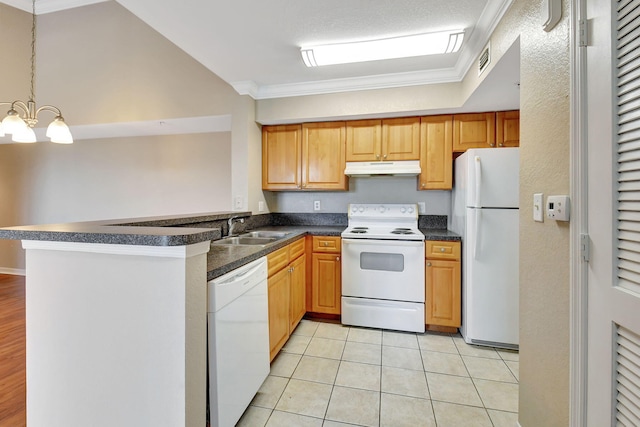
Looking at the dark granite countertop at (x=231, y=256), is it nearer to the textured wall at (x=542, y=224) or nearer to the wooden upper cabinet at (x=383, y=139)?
the wooden upper cabinet at (x=383, y=139)

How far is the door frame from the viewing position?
35.9 inches

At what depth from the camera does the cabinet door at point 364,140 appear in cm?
283

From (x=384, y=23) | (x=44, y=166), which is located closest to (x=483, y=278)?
(x=384, y=23)

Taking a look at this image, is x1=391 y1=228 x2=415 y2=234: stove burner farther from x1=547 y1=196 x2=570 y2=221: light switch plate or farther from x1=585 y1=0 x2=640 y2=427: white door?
x1=585 y1=0 x2=640 y2=427: white door

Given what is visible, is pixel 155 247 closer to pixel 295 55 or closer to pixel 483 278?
pixel 295 55

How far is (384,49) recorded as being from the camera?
6.64 feet

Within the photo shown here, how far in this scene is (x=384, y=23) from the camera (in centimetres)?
175

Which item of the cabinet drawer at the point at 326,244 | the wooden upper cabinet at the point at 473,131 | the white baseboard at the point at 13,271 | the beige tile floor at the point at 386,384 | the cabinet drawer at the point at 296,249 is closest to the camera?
the beige tile floor at the point at 386,384

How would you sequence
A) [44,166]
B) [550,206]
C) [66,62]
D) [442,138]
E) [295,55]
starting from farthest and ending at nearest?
[44,166]
[66,62]
[442,138]
[295,55]
[550,206]

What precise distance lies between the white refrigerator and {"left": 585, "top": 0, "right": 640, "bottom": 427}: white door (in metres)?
1.36

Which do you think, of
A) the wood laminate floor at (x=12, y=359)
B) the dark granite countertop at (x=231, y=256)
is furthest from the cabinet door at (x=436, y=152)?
the wood laminate floor at (x=12, y=359)

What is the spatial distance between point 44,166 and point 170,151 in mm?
2319

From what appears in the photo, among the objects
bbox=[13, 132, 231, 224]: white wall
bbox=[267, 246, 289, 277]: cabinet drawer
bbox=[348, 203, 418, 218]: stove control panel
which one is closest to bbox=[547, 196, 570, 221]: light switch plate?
bbox=[267, 246, 289, 277]: cabinet drawer

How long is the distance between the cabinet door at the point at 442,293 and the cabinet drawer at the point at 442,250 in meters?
0.05
